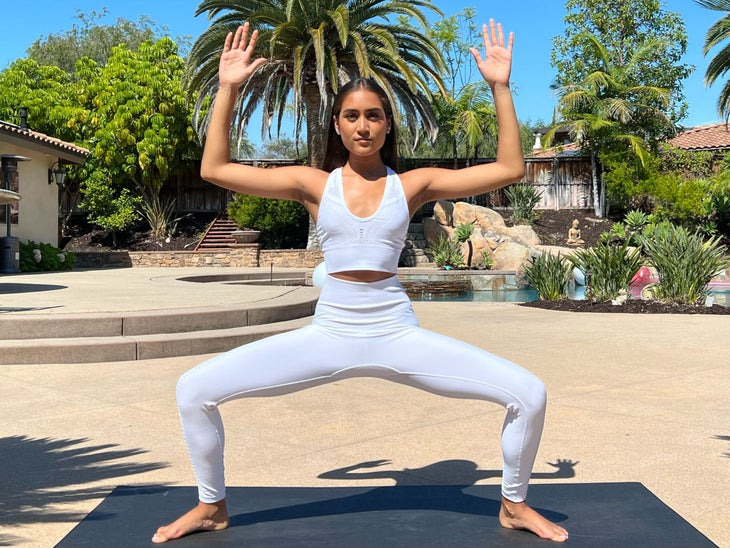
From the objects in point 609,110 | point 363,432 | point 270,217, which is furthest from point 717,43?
point 363,432

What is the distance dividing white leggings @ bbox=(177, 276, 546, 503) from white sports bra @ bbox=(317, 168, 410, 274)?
95 millimetres

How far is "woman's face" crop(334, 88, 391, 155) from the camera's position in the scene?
315 centimetres

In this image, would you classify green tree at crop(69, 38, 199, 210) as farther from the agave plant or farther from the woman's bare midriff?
the woman's bare midriff

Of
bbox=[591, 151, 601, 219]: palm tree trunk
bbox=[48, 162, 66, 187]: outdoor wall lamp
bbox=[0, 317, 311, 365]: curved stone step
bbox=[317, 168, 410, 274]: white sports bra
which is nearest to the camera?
bbox=[317, 168, 410, 274]: white sports bra

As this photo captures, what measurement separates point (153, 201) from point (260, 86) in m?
7.73

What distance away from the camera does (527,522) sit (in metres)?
3.04

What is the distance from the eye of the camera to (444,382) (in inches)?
118

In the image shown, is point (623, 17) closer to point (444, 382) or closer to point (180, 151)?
point (180, 151)

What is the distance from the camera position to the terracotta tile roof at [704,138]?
115 ft

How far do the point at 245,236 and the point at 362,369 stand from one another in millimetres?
25544

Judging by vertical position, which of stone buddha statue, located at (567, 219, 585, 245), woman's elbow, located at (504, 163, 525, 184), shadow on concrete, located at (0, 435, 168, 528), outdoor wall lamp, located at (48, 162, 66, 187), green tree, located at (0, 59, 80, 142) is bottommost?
shadow on concrete, located at (0, 435, 168, 528)

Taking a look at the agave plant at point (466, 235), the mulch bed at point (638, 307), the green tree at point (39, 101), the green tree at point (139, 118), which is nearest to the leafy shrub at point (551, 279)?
the mulch bed at point (638, 307)

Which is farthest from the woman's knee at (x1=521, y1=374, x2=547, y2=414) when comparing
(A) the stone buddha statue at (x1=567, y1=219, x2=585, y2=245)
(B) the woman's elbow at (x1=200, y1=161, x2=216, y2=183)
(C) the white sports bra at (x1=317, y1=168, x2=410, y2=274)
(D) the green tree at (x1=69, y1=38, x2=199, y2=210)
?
(D) the green tree at (x1=69, y1=38, x2=199, y2=210)

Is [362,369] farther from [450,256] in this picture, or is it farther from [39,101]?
[39,101]
